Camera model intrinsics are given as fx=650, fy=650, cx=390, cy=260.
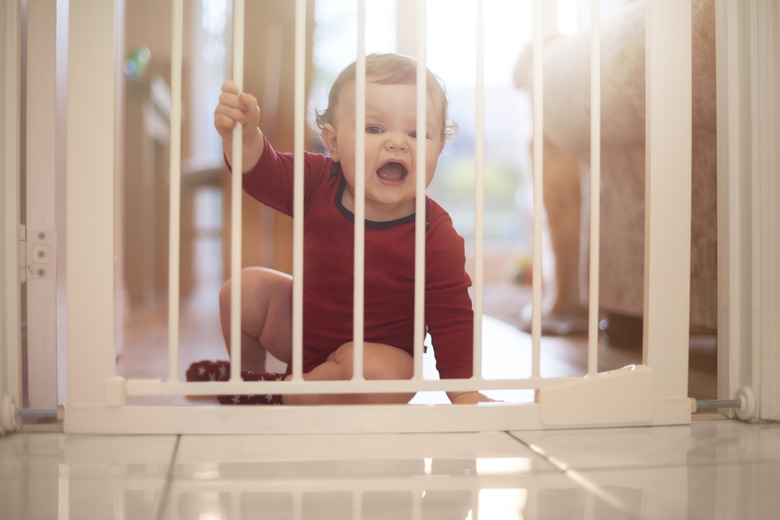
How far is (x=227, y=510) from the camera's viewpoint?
516mm

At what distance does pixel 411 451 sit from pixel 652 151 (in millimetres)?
462

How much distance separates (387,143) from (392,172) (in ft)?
0.14

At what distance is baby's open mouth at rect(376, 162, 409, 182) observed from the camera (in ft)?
2.94

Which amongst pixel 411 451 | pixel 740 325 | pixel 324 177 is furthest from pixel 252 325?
pixel 740 325

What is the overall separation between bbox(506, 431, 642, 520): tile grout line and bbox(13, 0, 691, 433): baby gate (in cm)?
9

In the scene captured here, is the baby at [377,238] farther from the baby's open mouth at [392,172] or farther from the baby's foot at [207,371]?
the baby's foot at [207,371]

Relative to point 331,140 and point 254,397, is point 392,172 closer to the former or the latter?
point 331,140

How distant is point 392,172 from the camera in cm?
90

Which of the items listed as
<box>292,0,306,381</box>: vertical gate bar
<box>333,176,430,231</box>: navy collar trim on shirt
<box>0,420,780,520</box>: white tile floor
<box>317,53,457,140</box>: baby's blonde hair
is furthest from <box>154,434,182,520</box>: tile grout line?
<box>317,53,457,140</box>: baby's blonde hair

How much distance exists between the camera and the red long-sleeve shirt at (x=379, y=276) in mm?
916

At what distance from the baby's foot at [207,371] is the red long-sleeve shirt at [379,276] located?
0.78 ft

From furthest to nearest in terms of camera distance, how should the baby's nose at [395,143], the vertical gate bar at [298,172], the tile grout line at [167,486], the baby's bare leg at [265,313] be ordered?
the baby's bare leg at [265,313] → the baby's nose at [395,143] → the vertical gate bar at [298,172] → the tile grout line at [167,486]

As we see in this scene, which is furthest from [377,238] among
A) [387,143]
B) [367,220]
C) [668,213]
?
[668,213]

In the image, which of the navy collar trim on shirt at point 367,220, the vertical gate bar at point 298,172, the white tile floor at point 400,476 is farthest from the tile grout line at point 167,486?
the navy collar trim on shirt at point 367,220
